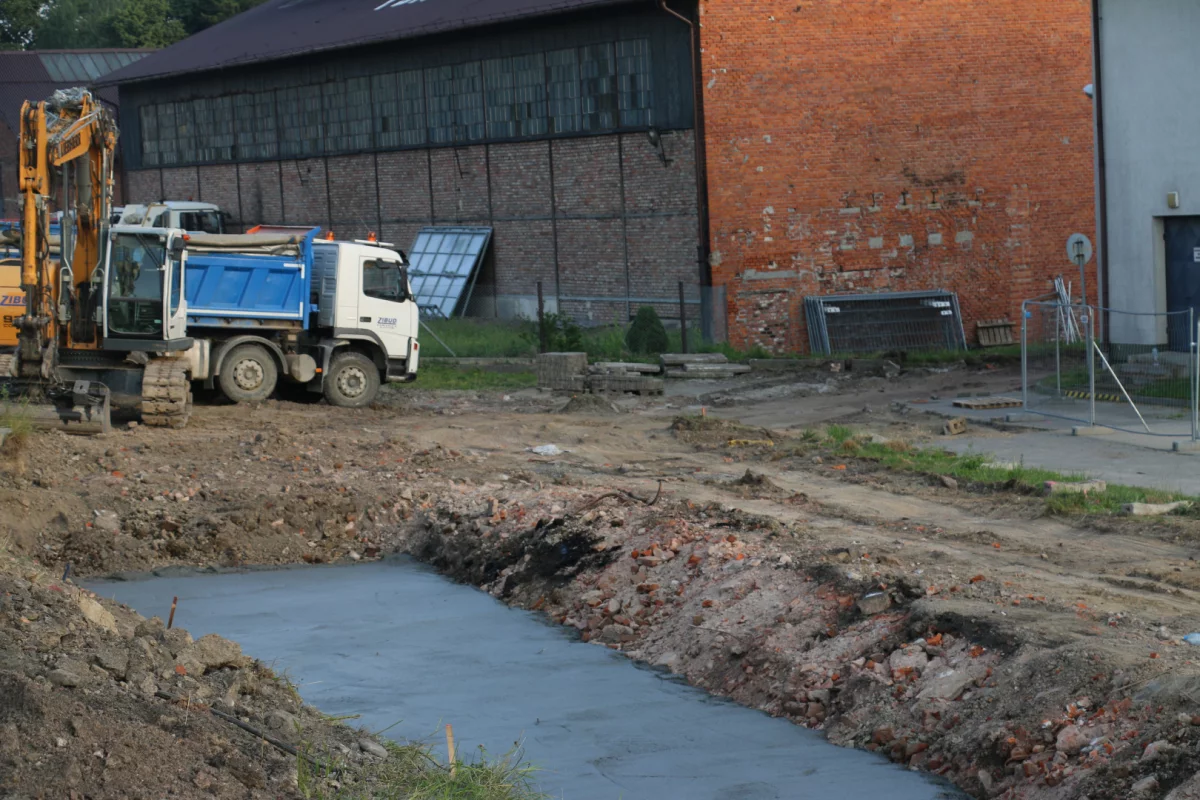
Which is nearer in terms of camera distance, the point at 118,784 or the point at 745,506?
the point at 118,784

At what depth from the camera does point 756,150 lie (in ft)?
91.8

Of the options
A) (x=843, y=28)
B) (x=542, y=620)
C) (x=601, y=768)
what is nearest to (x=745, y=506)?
(x=542, y=620)

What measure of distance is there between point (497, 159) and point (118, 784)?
27736 millimetres

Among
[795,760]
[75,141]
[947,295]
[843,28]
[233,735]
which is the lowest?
[795,760]

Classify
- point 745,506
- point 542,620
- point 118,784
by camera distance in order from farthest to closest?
point 745,506, point 542,620, point 118,784

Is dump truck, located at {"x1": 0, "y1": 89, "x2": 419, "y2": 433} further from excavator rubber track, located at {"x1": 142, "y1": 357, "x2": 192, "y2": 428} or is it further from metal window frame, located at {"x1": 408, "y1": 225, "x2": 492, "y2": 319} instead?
metal window frame, located at {"x1": 408, "y1": 225, "x2": 492, "y2": 319}

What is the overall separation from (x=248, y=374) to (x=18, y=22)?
67928 millimetres

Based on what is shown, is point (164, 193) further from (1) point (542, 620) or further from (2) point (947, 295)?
(1) point (542, 620)

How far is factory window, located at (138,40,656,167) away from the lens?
3016 centimetres

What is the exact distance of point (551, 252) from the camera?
106 ft

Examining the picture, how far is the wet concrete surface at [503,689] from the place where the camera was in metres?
8.54

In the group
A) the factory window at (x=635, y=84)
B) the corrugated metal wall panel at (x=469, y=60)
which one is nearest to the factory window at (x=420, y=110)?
the factory window at (x=635, y=84)

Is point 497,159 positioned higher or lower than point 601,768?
higher

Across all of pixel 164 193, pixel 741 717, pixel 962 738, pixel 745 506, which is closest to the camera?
pixel 962 738
